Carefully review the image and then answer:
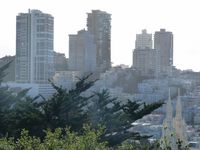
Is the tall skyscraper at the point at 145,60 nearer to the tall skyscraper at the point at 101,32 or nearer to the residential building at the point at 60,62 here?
the tall skyscraper at the point at 101,32

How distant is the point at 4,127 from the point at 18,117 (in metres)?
0.47

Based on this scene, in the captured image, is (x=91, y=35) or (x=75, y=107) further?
(x=91, y=35)

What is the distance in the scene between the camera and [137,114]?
19.1 m

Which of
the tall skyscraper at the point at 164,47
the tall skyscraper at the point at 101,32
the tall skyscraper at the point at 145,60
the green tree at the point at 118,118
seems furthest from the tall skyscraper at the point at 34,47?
the green tree at the point at 118,118

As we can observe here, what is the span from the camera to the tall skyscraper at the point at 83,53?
114188mm

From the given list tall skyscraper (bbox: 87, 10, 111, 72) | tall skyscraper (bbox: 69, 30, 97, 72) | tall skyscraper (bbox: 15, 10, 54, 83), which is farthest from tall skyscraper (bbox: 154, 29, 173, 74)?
tall skyscraper (bbox: 15, 10, 54, 83)

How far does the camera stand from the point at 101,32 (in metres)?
121

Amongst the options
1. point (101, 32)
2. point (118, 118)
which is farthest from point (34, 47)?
point (118, 118)

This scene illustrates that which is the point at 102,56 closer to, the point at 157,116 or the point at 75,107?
the point at 157,116

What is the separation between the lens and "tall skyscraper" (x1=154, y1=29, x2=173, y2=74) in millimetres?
140750

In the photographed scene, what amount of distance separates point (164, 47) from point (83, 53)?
3258 cm

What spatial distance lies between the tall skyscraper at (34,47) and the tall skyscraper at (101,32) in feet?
89.3

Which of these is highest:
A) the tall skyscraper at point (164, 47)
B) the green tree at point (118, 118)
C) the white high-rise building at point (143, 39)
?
the white high-rise building at point (143, 39)

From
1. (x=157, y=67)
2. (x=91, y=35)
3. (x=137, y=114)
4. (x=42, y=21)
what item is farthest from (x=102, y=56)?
(x=137, y=114)
